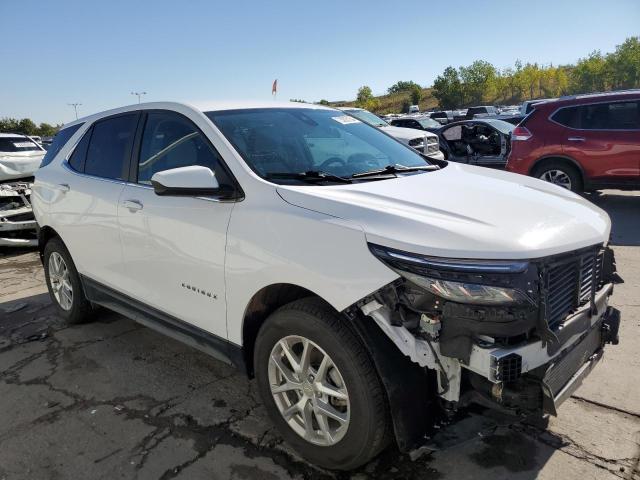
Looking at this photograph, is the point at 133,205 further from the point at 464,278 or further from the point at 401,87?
the point at 401,87

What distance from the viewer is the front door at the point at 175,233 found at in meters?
2.85

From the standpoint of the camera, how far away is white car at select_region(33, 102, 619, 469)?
6.67 feet

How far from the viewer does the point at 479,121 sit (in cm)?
1345

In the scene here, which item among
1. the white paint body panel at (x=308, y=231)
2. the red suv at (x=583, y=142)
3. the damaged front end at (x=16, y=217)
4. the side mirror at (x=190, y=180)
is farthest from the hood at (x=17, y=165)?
the red suv at (x=583, y=142)

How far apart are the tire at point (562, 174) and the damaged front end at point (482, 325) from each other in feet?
22.7

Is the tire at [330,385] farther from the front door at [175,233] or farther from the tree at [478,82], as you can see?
the tree at [478,82]

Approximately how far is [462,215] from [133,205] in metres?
Answer: 2.17

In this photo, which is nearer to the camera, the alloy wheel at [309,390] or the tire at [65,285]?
the alloy wheel at [309,390]

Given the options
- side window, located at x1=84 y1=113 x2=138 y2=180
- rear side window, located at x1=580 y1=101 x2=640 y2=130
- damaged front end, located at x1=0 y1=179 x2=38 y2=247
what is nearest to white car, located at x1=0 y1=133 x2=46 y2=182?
damaged front end, located at x1=0 y1=179 x2=38 y2=247

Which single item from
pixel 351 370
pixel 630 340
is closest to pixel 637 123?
pixel 630 340

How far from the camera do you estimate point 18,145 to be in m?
9.00

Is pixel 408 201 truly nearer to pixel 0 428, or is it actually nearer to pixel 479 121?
pixel 0 428

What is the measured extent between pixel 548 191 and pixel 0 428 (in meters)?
3.53

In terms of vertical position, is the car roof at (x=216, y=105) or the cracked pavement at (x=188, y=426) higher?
the car roof at (x=216, y=105)
